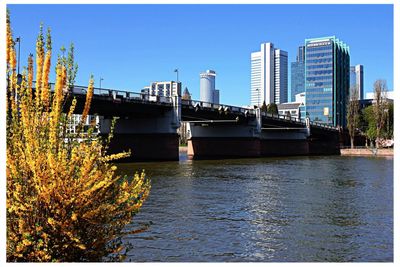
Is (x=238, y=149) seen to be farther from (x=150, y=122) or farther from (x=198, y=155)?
(x=150, y=122)

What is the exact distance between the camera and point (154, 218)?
19.2 metres

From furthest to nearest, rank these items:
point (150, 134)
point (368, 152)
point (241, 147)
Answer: point (368, 152)
point (241, 147)
point (150, 134)

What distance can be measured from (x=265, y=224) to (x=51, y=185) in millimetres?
12404

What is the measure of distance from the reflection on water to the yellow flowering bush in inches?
201

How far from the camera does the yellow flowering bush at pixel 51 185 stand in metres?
7.37

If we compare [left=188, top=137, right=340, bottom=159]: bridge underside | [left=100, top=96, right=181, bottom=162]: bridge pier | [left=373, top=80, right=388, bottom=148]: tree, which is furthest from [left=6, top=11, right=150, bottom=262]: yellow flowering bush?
[left=373, top=80, right=388, bottom=148]: tree

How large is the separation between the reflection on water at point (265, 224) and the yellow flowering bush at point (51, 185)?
5094 mm

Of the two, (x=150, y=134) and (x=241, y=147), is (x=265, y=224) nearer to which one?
(x=150, y=134)

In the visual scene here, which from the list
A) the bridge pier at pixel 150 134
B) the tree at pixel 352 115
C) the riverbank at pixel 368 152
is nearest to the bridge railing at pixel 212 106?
the bridge pier at pixel 150 134

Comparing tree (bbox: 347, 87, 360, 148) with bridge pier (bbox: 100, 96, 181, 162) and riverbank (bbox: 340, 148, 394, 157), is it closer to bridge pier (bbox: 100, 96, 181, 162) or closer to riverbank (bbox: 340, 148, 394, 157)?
riverbank (bbox: 340, 148, 394, 157)

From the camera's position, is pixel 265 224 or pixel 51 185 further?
pixel 265 224

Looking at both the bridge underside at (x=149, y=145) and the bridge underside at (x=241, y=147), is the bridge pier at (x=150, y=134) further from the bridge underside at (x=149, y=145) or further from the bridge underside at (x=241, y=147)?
the bridge underside at (x=241, y=147)

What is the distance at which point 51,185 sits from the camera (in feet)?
23.6

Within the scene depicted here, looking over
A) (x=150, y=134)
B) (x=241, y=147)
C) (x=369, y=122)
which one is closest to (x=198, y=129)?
(x=241, y=147)
